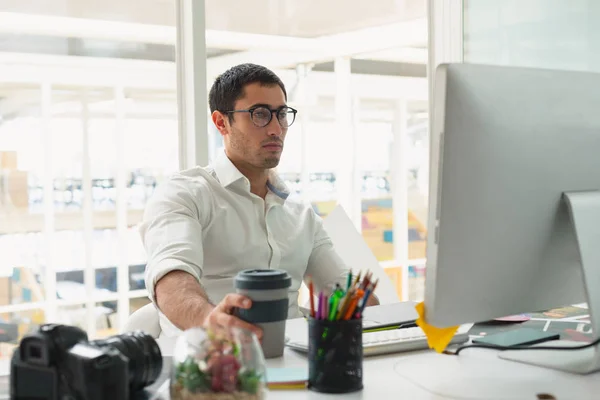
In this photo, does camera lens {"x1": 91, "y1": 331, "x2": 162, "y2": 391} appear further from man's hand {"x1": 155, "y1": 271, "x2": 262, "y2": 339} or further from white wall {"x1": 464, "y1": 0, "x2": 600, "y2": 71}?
white wall {"x1": 464, "y1": 0, "x2": 600, "y2": 71}

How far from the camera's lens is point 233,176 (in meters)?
2.00

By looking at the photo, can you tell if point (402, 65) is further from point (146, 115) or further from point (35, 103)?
point (35, 103)

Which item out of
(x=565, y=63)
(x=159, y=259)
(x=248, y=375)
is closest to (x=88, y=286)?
(x=159, y=259)

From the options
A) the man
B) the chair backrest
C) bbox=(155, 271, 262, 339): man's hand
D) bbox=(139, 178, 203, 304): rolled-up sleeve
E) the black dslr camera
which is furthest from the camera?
the man

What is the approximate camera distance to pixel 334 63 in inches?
209

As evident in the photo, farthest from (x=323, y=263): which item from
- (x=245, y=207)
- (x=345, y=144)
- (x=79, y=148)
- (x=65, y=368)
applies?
(x=345, y=144)

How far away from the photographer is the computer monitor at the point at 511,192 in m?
1.01

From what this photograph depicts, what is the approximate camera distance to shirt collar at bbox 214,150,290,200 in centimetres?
200

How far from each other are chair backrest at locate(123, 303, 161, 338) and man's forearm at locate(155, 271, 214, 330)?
0.22 meters

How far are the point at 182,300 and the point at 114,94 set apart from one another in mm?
2362

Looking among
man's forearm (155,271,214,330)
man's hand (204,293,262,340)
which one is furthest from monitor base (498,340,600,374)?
man's forearm (155,271,214,330)

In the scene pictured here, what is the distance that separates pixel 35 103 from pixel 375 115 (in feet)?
10.1

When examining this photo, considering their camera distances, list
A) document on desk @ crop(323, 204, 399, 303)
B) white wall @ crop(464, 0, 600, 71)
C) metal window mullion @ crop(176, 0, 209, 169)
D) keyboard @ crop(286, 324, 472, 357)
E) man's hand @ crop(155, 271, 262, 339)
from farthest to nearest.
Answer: white wall @ crop(464, 0, 600, 71) < metal window mullion @ crop(176, 0, 209, 169) < document on desk @ crop(323, 204, 399, 303) < man's hand @ crop(155, 271, 262, 339) < keyboard @ crop(286, 324, 472, 357)

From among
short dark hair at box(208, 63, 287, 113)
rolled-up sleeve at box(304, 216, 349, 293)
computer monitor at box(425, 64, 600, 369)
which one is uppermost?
short dark hair at box(208, 63, 287, 113)
